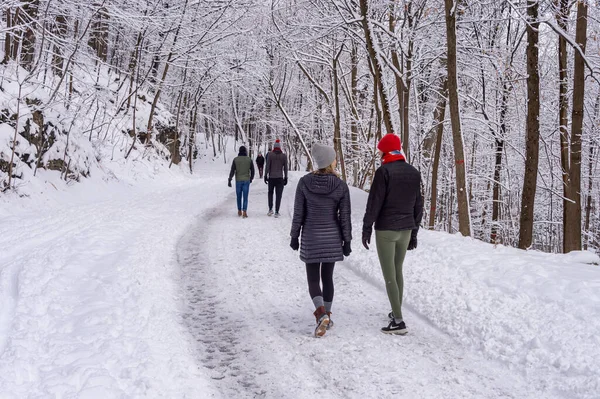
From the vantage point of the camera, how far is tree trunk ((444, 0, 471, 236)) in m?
9.79

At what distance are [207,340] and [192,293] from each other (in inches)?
62.6

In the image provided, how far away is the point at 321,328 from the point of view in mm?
4766

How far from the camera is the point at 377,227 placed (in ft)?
16.1

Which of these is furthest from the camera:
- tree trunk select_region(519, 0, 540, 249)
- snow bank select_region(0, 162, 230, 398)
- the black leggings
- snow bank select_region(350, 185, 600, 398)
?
tree trunk select_region(519, 0, 540, 249)

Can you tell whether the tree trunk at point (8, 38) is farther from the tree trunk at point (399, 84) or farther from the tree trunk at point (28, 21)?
the tree trunk at point (399, 84)

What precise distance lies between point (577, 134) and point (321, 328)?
870 centimetres

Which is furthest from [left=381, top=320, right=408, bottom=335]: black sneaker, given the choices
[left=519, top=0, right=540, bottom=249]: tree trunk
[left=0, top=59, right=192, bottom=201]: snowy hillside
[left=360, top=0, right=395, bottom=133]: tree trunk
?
[left=0, top=59, right=192, bottom=201]: snowy hillside

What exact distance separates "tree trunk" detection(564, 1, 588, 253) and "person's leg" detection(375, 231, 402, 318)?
7279mm

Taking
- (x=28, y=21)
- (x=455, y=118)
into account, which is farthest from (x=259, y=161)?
(x=455, y=118)

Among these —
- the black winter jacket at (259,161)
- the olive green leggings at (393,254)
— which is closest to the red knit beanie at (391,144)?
the olive green leggings at (393,254)

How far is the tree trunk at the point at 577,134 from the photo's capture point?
10.2 metres

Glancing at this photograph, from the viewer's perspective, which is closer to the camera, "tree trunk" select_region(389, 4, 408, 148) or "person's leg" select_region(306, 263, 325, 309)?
"person's leg" select_region(306, 263, 325, 309)

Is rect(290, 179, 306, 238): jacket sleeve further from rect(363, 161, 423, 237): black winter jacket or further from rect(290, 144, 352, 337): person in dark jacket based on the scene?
rect(363, 161, 423, 237): black winter jacket

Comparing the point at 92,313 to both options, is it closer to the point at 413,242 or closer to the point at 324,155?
the point at 324,155
